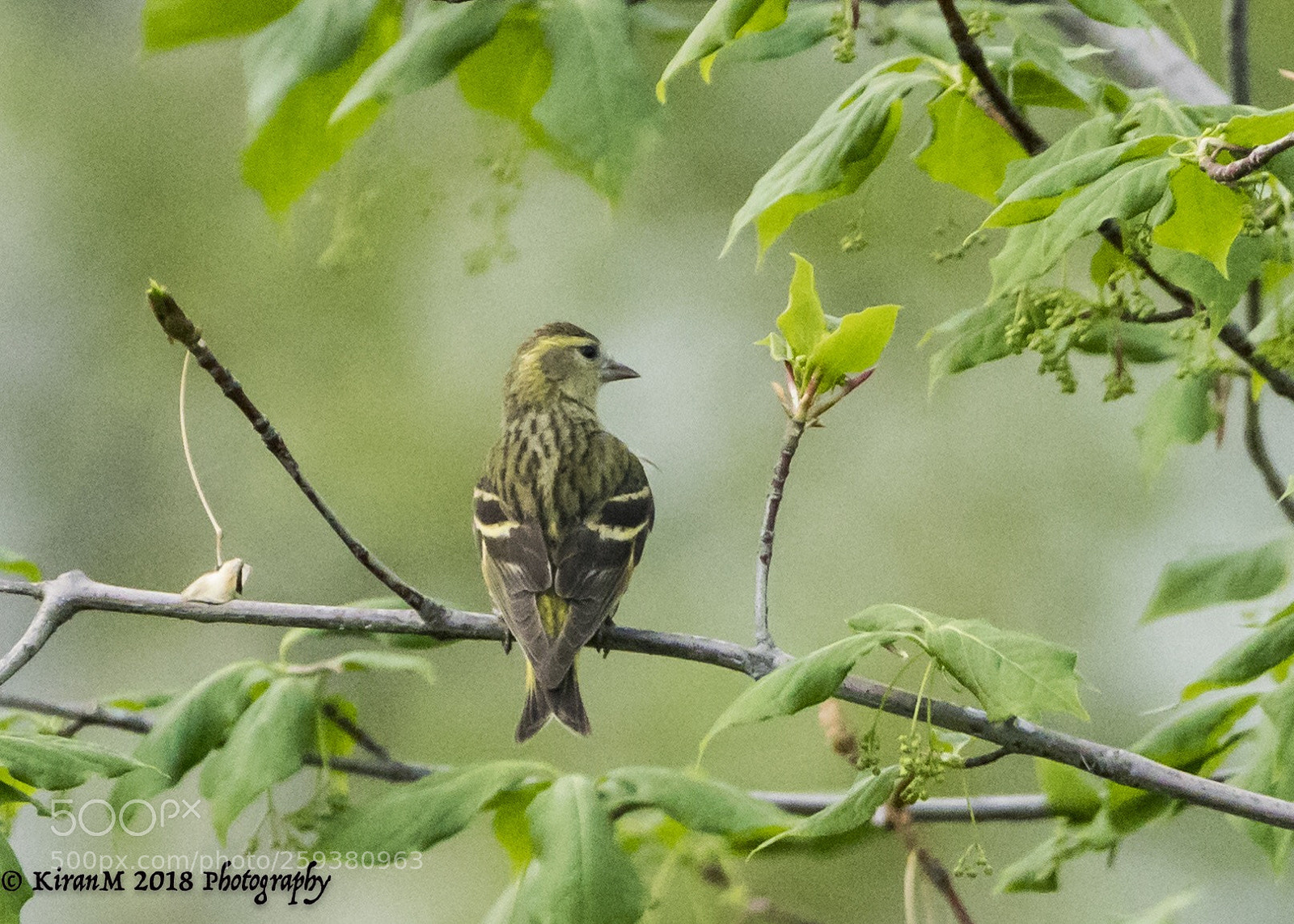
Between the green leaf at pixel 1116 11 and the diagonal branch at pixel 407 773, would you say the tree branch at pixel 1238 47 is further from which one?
the diagonal branch at pixel 407 773

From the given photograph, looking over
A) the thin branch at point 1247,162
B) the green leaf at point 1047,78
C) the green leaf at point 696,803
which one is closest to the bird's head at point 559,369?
the green leaf at point 696,803

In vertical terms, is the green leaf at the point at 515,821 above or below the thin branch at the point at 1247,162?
below

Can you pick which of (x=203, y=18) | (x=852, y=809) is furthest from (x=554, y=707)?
(x=203, y=18)

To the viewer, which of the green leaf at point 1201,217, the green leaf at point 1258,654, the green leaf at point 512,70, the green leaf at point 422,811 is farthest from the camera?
the green leaf at point 512,70

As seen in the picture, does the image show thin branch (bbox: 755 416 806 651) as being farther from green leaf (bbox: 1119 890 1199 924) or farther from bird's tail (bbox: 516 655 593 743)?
bird's tail (bbox: 516 655 593 743)

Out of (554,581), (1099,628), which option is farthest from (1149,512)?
(554,581)

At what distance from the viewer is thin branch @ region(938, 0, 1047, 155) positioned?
7.17 ft

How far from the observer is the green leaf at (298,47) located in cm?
260

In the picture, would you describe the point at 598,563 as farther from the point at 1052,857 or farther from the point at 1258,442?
the point at 1258,442

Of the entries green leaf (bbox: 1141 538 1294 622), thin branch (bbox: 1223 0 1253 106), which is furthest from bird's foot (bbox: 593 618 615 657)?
thin branch (bbox: 1223 0 1253 106)

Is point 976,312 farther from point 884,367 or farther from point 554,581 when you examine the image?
point 884,367

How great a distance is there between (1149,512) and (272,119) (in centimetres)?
674

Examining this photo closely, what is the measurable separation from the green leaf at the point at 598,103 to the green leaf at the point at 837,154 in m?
0.29

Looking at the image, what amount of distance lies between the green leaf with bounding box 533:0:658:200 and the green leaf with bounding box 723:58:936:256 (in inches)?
11.6
